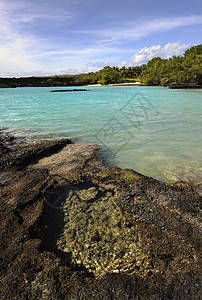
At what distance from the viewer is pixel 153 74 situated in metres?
96.3

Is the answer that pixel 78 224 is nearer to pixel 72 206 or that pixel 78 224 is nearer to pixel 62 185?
pixel 72 206

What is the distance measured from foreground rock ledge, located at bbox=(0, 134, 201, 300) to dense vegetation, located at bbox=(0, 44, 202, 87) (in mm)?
70702

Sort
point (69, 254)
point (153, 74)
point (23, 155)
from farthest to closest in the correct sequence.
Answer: point (153, 74), point (23, 155), point (69, 254)

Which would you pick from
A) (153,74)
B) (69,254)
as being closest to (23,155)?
(69,254)

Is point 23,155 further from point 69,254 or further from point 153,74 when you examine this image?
point 153,74

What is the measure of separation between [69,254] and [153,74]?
→ 10628cm

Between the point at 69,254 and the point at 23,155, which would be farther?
the point at 23,155

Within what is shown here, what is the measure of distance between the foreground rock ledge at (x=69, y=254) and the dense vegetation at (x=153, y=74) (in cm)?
7070

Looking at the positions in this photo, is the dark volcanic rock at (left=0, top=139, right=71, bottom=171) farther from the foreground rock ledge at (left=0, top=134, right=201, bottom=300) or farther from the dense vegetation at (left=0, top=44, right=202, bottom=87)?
the dense vegetation at (left=0, top=44, right=202, bottom=87)

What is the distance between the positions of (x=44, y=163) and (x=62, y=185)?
1.91 m

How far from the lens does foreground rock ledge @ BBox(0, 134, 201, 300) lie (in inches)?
86.1

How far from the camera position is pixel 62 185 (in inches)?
184

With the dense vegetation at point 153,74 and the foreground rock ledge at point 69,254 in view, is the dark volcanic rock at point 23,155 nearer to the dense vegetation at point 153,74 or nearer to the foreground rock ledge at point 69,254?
the foreground rock ledge at point 69,254

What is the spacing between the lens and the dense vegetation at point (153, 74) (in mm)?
68000
